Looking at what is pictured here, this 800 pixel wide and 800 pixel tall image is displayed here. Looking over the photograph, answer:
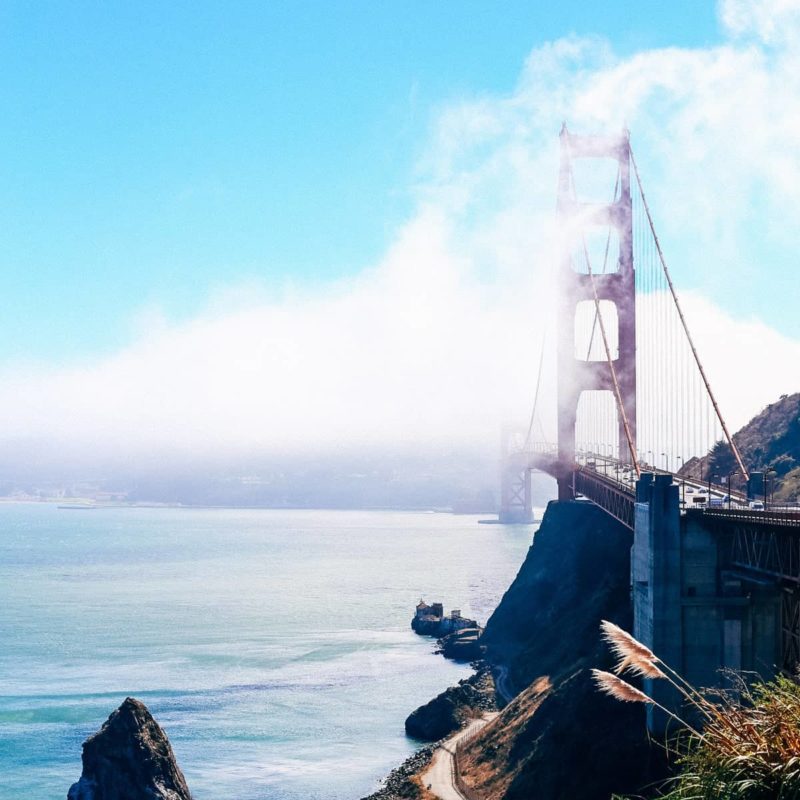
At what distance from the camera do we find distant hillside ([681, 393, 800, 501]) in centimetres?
8712

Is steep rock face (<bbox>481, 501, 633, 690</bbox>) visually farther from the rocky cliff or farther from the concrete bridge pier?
the concrete bridge pier

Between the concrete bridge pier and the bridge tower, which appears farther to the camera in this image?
the bridge tower

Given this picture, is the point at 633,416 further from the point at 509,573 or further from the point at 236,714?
the point at 509,573

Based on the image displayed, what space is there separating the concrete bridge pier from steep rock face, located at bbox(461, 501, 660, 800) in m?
2.76

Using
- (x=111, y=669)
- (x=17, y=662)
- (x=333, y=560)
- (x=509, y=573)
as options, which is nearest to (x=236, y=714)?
(x=111, y=669)

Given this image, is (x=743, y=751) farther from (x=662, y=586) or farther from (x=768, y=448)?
(x=768, y=448)

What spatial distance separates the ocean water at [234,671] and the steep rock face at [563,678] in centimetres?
668

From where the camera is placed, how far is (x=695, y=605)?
3944cm

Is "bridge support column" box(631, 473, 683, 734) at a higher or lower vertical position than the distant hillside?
lower

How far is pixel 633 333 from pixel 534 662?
93.2 feet

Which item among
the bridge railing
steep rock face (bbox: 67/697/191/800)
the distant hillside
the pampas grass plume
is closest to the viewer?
the pampas grass plume

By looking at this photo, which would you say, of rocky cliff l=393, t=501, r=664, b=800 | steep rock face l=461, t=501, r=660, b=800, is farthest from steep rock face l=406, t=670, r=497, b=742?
steep rock face l=461, t=501, r=660, b=800

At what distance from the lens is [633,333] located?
82.9m

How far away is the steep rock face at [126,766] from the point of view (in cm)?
4647
